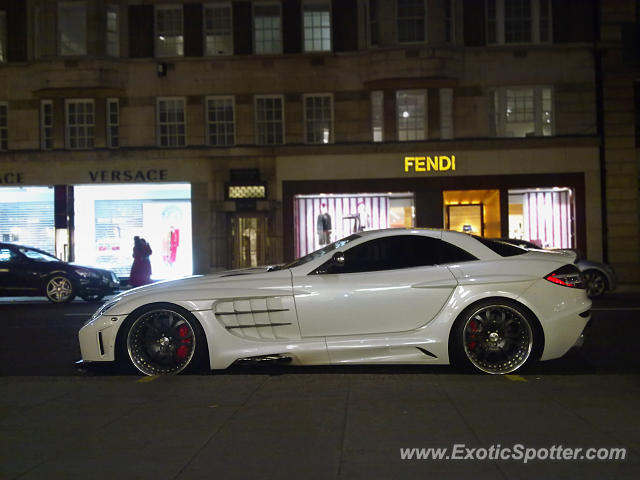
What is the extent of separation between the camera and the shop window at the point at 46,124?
2416 centimetres

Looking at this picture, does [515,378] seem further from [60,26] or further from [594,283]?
[60,26]

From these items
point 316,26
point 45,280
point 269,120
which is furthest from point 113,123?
point 45,280

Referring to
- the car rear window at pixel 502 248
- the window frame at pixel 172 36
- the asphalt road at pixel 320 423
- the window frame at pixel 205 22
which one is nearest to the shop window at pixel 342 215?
the window frame at pixel 205 22

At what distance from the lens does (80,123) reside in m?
24.2

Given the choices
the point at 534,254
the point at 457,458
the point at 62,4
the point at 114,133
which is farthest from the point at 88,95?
the point at 457,458

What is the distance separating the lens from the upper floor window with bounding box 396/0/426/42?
76.1 ft

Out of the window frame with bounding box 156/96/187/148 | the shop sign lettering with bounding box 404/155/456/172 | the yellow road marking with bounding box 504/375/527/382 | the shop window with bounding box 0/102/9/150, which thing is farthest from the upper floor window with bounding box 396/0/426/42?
the yellow road marking with bounding box 504/375/527/382

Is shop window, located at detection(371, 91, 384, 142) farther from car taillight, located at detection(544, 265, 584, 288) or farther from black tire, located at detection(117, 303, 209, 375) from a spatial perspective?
black tire, located at detection(117, 303, 209, 375)

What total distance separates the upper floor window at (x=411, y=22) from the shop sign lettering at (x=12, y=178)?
12.8 meters

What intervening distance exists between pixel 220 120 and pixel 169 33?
3.26 meters

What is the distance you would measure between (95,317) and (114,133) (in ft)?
57.7

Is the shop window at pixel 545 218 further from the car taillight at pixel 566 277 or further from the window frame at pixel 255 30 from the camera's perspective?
the car taillight at pixel 566 277

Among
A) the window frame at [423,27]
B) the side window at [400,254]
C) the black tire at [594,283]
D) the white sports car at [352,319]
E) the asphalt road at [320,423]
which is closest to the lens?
the asphalt road at [320,423]

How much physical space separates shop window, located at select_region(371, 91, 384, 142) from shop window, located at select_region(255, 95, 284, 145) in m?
2.90
